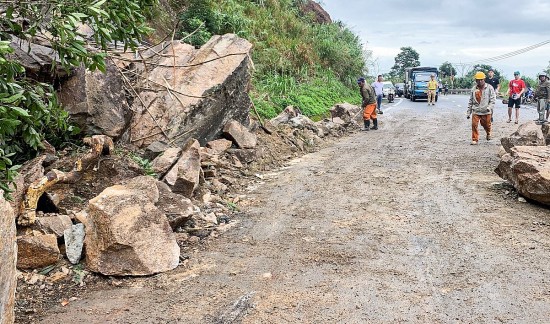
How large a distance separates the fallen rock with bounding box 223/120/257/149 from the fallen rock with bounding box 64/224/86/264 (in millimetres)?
4722

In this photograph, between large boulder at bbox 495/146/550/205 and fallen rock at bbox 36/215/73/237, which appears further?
large boulder at bbox 495/146/550/205

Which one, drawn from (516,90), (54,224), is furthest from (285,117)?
(54,224)

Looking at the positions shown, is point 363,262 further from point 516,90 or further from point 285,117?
point 516,90

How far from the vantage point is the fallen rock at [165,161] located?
21.9 ft

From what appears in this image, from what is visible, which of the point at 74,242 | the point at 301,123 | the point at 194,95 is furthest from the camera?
the point at 301,123

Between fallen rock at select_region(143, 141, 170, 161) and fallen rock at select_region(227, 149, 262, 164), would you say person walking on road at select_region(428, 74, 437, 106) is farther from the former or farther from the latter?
fallen rock at select_region(143, 141, 170, 161)

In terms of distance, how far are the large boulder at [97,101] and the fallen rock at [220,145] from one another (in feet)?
5.72

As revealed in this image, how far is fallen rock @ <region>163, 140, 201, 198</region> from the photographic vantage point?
6484mm

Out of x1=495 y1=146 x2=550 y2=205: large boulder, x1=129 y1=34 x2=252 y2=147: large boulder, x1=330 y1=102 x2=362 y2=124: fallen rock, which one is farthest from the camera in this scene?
x1=330 y1=102 x2=362 y2=124: fallen rock

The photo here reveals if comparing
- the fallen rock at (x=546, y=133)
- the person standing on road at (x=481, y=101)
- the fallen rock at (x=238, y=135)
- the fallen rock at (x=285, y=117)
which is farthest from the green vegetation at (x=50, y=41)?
the person standing on road at (x=481, y=101)

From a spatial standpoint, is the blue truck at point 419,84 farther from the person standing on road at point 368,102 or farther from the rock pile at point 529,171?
the rock pile at point 529,171

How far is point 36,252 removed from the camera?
15.0ft

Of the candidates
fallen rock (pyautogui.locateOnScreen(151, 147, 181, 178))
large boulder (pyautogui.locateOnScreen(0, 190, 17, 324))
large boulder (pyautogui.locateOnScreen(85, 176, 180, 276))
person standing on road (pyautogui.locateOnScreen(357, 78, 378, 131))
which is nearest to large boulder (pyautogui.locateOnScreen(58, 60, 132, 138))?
fallen rock (pyautogui.locateOnScreen(151, 147, 181, 178))

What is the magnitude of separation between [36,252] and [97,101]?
2995 mm
